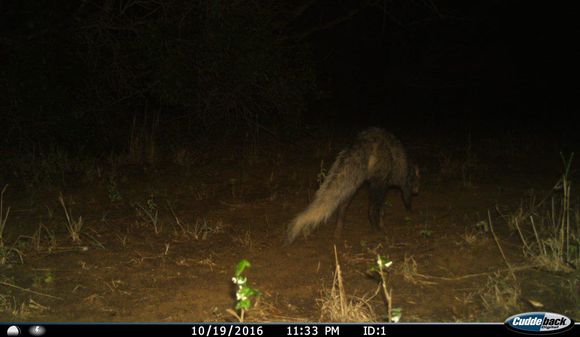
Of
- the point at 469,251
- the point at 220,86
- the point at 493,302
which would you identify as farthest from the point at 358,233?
the point at 220,86

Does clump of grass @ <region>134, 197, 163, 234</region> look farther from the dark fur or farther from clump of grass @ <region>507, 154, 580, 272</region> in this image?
clump of grass @ <region>507, 154, 580, 272</region>

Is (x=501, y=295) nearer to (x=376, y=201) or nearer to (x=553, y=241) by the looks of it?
(x=553, y=241)

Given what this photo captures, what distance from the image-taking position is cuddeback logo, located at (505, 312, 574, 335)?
366 cm

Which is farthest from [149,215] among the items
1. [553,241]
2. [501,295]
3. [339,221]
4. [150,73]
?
[553,241]

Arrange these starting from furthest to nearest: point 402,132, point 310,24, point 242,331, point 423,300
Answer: point 310,24
point 402,132
point 423,300
point 242,331

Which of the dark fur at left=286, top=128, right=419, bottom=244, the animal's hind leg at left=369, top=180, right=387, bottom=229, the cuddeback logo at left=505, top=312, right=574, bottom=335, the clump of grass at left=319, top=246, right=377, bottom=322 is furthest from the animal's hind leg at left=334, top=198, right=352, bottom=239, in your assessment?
the cuddeback logo at left=505, top=312, right=574, bottom=335

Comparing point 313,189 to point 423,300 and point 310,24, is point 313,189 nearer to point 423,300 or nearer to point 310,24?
point 423,300

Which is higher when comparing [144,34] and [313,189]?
[144,34]

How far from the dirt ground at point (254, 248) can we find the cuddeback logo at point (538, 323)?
403mm

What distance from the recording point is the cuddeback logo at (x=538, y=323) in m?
3.66

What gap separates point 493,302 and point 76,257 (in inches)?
153

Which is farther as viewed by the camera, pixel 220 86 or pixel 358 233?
pixel 220 86

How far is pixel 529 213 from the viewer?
21.0ft

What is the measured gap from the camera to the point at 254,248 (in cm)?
604
